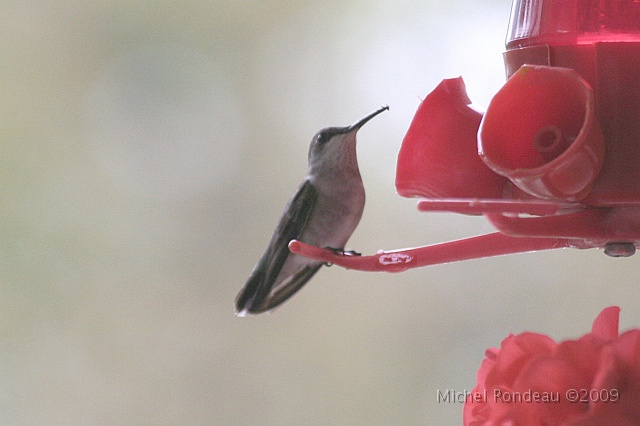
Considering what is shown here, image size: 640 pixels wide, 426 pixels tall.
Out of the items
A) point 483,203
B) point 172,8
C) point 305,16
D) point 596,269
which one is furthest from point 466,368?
point 483,203

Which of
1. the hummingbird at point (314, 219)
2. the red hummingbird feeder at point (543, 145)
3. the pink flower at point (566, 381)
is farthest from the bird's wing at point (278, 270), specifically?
the pink flower at point (566, 381)

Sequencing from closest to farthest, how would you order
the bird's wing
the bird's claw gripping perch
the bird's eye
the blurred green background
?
the bird's claw gripping perch < the bird's wing < the bird's eye < the blurred green background

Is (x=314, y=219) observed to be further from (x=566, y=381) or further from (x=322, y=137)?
(x=566, y=381)

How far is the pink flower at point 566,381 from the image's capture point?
0.82 meters

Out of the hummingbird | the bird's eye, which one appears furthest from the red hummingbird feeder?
the bird's eye

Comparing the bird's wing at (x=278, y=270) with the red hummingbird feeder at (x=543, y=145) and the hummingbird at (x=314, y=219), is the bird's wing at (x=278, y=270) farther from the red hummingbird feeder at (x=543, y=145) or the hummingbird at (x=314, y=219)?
the red hummingbird feeder at (x=543, y=145)

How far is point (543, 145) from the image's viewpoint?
943 mm

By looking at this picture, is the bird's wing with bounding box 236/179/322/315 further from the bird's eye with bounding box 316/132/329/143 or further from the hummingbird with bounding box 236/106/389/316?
the bird's eye with bounding box 316/132/329/143

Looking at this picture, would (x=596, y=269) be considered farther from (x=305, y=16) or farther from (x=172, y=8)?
(x=172, y=8)

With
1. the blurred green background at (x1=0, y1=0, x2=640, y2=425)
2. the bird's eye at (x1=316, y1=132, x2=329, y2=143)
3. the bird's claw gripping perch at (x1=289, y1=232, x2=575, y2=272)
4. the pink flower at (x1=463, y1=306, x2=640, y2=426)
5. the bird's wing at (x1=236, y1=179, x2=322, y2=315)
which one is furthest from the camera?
the blurred green background at (x1=0, y1=0, x2=640, y2=425)

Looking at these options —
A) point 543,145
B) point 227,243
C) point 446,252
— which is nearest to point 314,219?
point 227,243

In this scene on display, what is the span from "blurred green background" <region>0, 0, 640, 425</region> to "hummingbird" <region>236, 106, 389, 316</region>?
1.02ft

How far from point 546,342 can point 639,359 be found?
0.36 feet

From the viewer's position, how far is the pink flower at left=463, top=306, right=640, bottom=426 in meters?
0.82
